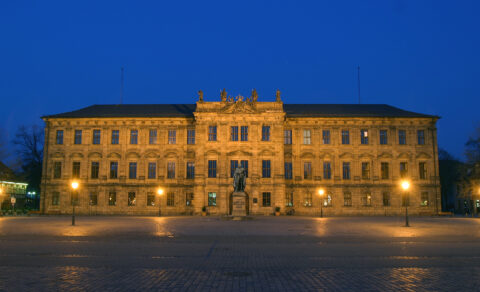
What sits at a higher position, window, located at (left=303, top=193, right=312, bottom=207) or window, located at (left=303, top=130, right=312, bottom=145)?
window, located at (left=303, top=130, right=312, bottom=145)

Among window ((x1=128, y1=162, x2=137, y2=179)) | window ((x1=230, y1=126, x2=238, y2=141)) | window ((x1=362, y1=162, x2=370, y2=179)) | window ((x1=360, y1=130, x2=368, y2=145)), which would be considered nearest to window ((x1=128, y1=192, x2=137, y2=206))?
window ((x1=128, y1=162, x2=137, y2=179))

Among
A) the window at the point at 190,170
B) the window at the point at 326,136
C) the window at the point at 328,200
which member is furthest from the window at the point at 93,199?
the window at the point at 326,136

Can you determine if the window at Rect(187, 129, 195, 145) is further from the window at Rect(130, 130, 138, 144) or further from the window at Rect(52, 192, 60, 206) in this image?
the window at Rect(52, 192, 60, 206)

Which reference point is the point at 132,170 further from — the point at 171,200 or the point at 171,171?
the point at 171,200

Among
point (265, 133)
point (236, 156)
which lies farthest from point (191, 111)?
point (265, 133)

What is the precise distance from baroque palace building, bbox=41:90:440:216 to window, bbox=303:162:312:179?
146 mm

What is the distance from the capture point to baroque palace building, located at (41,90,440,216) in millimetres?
53125

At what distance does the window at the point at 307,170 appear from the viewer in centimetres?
5503

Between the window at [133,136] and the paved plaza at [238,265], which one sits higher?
the window at [133,136]

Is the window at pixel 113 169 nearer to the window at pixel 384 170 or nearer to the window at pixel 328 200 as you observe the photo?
the window at pixel 328 200

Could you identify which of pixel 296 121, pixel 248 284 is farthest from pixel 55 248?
pixel 296 121

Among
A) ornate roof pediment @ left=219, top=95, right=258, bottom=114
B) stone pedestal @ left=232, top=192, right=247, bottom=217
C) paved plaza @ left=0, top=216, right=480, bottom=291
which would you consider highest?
ornate roof pediment @ left=219, top=95, right=258, bottom=114

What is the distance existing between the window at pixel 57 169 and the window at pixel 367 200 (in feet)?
147

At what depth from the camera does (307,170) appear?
55.2 m
